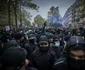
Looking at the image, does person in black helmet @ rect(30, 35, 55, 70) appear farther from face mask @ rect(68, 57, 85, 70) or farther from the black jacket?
face mask @ rect(68, 57, 85, 70)

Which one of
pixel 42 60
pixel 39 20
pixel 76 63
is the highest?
pixel 76 63

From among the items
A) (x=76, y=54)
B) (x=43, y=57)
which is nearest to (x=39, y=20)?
(x=43, y=57)

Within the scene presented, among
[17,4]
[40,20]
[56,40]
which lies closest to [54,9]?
[40,20]

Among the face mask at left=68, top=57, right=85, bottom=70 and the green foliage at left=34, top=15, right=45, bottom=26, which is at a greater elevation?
the face mask at left=68, top=57, right=85, bottom=70

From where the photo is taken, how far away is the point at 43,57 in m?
3.94

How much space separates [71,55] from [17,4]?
2207 centimetres

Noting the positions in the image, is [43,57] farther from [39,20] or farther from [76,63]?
[39,20]

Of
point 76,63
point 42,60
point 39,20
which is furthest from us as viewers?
point 39,20

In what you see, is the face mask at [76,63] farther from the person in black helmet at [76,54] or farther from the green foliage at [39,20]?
the green foliage at [39,20]

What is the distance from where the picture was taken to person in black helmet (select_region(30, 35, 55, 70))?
152 inches

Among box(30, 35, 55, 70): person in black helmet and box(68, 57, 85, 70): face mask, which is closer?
box(68, 57, 85, 70): face mask

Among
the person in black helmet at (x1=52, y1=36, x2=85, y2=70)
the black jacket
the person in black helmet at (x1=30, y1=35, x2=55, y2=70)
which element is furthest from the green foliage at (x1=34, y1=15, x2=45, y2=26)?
the person in black helmet at (x1=52, y1=36, x2=85, y2=70)

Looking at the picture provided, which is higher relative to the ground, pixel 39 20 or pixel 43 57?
pixel 43 57

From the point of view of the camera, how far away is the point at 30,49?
19.0 ft
